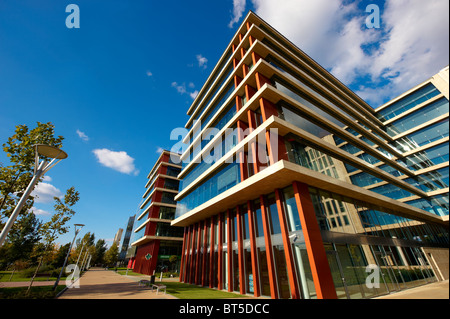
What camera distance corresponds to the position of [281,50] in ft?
75.2

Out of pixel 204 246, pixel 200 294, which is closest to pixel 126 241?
pixel 204 246

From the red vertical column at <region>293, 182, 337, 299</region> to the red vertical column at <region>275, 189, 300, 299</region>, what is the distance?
1238mm

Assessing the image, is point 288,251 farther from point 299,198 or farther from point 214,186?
point 214,186

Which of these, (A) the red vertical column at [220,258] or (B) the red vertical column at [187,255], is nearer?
(A) the red vertical column at [220,258]

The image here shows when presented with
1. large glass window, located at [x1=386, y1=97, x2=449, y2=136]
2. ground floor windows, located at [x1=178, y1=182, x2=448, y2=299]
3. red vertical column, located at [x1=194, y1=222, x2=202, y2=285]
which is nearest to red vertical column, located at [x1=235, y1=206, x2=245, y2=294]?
ground floor windows, located at [x1=178, y1=182, x2=448, y2=299]

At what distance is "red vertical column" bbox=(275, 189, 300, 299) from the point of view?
1021cm

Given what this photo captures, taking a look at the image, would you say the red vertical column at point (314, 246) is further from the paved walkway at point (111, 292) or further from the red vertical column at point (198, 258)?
the red vertical column at point (198, 258)

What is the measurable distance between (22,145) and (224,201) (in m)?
16.2

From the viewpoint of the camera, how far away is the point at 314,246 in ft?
32.9

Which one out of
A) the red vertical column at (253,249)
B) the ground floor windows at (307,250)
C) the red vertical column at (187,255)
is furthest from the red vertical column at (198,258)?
the red vertical column at (253,249)

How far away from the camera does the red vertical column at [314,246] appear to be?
923cm

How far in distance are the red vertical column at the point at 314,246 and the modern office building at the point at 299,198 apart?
0.06m
